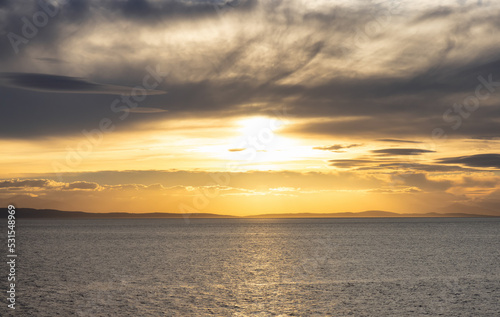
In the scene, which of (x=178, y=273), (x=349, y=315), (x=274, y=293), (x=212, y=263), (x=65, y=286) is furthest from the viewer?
(x=212, y=263)

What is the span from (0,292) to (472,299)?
1284 inches

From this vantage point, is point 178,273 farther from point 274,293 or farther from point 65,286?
point 274,293

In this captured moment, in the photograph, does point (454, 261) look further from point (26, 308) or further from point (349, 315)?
point (26, 308)

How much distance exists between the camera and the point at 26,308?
28203 millimetres

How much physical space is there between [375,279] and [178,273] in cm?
1865

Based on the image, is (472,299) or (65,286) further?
(65,286)

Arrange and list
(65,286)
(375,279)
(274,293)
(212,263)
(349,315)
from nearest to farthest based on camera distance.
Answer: (349,315) → (274,293) → (65,286) → (375,279) → (212,263)

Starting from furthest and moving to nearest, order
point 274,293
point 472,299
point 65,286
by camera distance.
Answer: point 65,286 → point 274,293 → point 472,299

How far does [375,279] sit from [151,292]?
19543 mm

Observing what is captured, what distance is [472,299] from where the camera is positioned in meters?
31.2

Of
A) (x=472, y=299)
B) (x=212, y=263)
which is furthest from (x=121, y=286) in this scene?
(x=472, y=299)

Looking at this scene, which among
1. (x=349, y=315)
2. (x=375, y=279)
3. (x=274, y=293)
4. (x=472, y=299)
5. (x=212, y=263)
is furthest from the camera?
(x=212, y=263)

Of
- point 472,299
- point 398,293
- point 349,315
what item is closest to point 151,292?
point 349,315

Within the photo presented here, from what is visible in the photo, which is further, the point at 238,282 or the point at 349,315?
the point at 238,282
